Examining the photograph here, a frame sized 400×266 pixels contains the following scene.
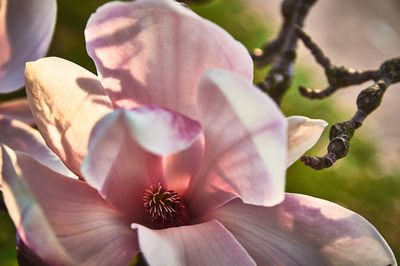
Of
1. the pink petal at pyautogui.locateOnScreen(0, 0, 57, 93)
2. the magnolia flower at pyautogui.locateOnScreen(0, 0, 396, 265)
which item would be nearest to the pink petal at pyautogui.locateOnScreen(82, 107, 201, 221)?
the magnolia flower at pyautogui.locateOnScreen(0, 0, 396, 265)

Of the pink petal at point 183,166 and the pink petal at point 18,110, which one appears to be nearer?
the pink petal at point 183,166

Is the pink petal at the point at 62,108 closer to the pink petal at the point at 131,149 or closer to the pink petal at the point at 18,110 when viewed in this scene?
the pink petal at the point at 131,149

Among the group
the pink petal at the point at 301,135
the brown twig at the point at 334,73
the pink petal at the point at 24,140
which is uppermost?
the pink petal at the point at 301,135

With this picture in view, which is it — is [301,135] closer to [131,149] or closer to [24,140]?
[131,149]

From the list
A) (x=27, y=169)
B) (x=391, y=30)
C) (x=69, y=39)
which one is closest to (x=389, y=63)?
(x=27, y=169)

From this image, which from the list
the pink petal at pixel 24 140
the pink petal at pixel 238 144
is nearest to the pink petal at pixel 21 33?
the pink petal at pixel 24 140

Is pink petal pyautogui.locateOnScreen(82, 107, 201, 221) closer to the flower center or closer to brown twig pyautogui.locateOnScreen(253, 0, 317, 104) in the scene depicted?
the flower center

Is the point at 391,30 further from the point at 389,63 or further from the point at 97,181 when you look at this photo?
the point at 97,181

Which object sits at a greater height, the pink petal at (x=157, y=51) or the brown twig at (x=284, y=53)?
the pink petal at (x=157, y=51)
